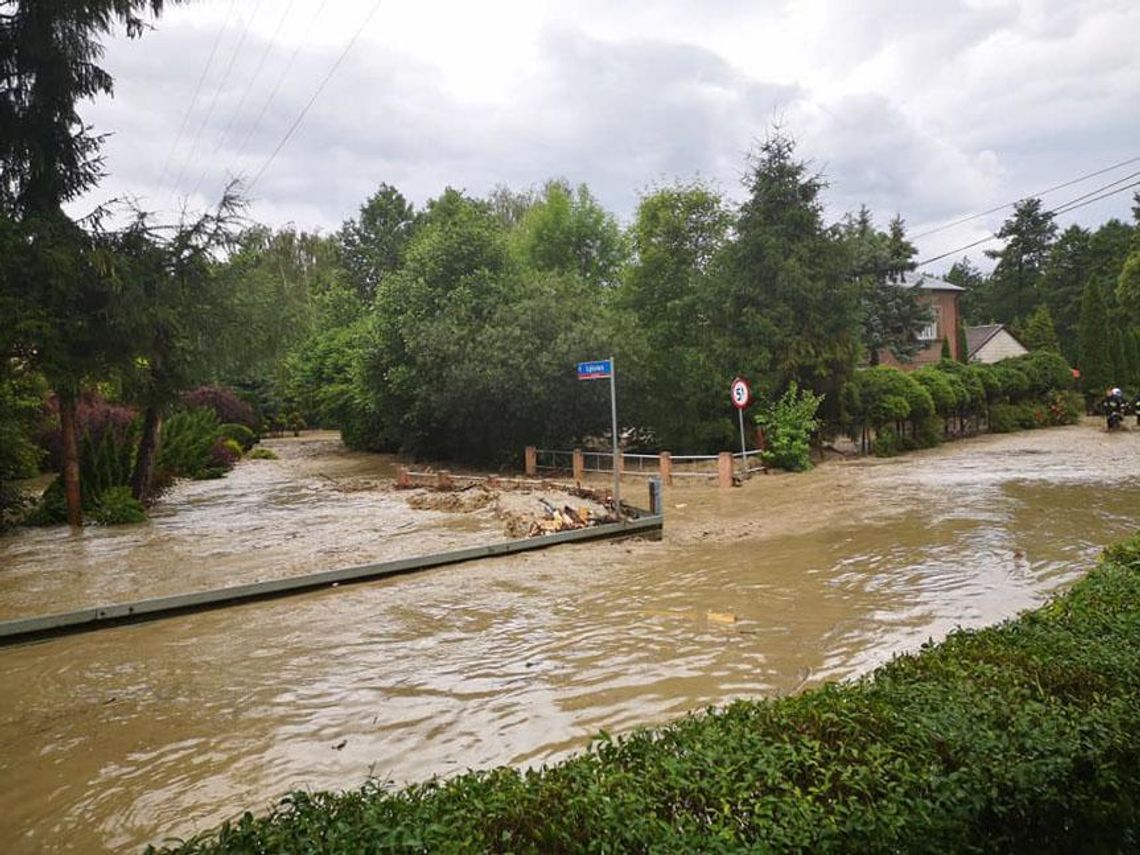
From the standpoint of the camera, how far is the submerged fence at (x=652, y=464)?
57.7 ft

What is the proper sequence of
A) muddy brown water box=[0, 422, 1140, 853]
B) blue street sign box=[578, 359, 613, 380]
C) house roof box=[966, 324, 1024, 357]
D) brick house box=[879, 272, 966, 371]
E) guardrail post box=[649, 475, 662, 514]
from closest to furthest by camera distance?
muddy brown water box=[0, 422, 1140, 853]
blue street sign box=[578, 359, 613, 380]
guardrail post box=[649, 475, 662, 514]
brick house box=[879, 272, 966, 371]
house roof box=[966, 324, 1024, 357]

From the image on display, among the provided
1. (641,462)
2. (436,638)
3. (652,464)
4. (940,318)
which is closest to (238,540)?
(436,638)

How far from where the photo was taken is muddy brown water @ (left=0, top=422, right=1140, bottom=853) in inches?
177

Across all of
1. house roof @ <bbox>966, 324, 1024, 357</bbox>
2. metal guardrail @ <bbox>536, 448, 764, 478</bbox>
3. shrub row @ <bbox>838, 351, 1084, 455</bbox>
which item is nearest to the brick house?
house roof @ <bbox>966, 324, 1024, 357</bbox>

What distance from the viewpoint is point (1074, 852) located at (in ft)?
8.37

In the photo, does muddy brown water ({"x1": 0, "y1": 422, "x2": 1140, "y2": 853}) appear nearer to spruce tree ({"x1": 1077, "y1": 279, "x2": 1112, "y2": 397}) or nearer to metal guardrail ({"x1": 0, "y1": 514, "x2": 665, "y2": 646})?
metal guardrail ({"x1": 0, "y1": 514, "x2": 665, "y2": 646})

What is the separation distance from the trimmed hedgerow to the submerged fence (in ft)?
46.7

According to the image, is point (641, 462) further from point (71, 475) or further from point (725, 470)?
point (71, 475)

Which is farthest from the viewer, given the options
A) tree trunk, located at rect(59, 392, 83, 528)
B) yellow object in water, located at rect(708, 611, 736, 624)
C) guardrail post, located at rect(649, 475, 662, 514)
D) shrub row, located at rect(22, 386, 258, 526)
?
shrub row, located at rect(22, 386, 258, 526)

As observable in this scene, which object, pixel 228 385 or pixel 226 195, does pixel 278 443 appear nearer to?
pixel 228 385

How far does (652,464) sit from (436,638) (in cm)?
1418

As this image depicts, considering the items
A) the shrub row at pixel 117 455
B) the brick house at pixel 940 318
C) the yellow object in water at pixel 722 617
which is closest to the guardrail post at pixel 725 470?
the yellow object in water at pixel 722 617

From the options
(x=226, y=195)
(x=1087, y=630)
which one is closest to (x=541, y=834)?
(x=1087, y=630)

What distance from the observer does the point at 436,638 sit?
6941mm
